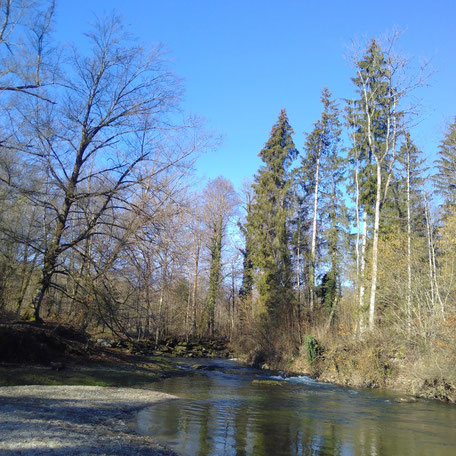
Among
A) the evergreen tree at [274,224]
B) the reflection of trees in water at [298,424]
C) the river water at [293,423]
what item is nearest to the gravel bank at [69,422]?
the river water at [293,423]

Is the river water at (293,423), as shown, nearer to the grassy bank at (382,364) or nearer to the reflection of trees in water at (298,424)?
the reflection of trees in water at (298,424)

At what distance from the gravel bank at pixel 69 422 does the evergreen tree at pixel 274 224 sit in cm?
1741

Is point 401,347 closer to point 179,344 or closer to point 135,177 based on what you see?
point 135,177

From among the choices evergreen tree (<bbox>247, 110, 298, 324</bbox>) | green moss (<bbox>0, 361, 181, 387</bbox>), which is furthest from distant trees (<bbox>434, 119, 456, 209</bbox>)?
green moss (<bbox>0, 361, 181, 387</bbox>)

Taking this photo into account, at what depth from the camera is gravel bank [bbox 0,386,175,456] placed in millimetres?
6207

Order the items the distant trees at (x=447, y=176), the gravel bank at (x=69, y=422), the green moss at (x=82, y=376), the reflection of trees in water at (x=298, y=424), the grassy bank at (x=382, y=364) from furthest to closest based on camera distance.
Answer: the distant trees at (x=447, y=176) < the grassy bank at (x=382, y=364) < the green moss at (x=82, y=376) < the reflection of trees in water at (x=298, y=424) < the gravel bank at (x=69, y=422)

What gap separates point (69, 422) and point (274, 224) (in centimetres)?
2577

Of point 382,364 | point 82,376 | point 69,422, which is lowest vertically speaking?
point 69,422

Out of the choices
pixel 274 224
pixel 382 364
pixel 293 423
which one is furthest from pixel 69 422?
pixel 274 224

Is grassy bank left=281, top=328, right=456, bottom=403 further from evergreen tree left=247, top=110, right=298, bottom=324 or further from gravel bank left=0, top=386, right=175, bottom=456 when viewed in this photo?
gravel bank left=0, top=386, right=175, bottom=456

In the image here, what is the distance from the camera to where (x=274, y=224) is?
32.5 metres

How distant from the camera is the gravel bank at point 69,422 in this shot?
6207mm

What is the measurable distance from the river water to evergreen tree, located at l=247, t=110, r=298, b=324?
1276 centimetres

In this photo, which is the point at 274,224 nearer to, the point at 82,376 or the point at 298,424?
the point at 82,376
